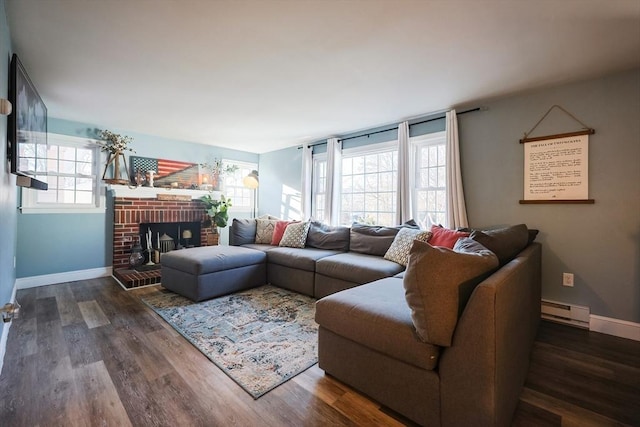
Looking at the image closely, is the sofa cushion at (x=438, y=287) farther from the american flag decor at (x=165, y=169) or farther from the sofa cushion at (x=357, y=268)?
the american flag decor at (x=165, y=169)

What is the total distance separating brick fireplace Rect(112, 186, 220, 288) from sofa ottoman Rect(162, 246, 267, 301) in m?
0.69

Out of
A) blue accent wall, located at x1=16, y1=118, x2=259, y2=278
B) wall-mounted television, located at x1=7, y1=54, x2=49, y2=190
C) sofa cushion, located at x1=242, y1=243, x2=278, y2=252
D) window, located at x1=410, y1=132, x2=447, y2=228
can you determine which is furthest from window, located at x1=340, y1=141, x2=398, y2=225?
wall-mounted television, located at x1=7, y1=54, x2=49, y2=190

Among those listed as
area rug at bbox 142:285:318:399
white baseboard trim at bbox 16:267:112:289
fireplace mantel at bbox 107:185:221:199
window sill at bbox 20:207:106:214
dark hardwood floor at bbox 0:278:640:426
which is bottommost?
dark hardwood floor at bbox 0:278:640:426

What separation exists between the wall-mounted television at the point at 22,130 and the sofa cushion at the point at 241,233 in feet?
7.46

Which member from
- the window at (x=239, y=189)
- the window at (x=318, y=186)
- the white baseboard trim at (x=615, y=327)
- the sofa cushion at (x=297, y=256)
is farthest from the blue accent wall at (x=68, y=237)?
the white baseboard trim at (x=615, y=327)

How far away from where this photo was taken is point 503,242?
1811 mm

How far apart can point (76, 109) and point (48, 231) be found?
164 centimetres

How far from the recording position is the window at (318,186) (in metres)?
4.90

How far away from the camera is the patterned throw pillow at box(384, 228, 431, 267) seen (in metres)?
2.92

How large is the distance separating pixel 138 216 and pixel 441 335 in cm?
458

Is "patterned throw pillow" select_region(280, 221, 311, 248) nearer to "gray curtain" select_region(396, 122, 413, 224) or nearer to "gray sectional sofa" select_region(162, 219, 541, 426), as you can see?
"gray curtain" select_region(396, 122, 413, 224)

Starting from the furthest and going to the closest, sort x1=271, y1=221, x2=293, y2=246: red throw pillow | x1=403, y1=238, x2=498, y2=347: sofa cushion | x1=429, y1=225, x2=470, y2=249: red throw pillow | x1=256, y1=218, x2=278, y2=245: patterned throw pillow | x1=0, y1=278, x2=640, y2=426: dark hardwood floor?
x1=256, y1=218, x2=278, y2=245: patterned throw pillow < x1=271, y1=221, x2=293, y2=246: red throw pillow < x1=429, y1=225, x2=470, y2=249: red throw pillow < x1=0, y1=278, x2=640, y2=426: dark hardwood floor < x1=403, y1=238, x2=498, y2=347: sofa cushion

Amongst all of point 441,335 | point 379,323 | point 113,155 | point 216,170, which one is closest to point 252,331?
point 379,323

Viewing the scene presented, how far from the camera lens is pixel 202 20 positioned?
1.83 m
